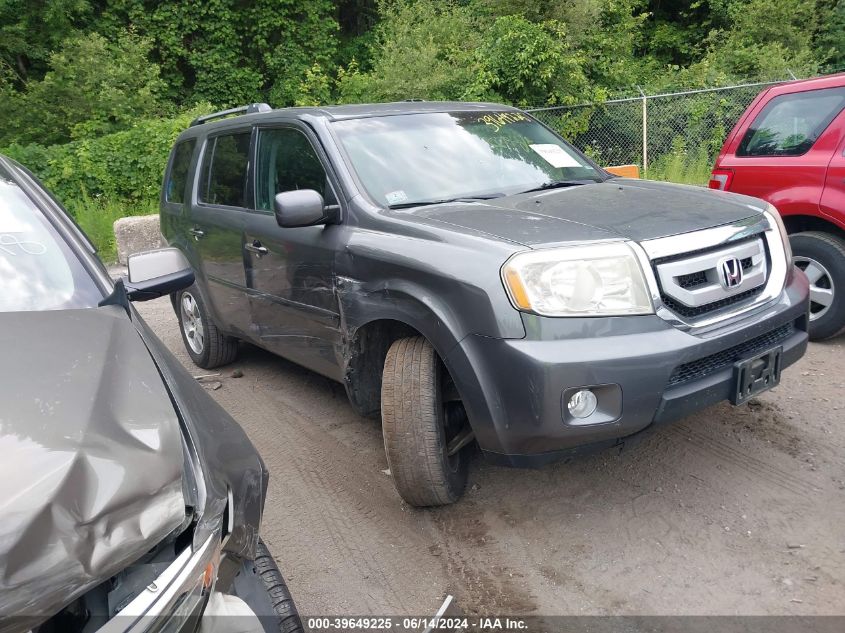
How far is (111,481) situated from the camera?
4.96ft

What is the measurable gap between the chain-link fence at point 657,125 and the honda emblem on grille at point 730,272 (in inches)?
357

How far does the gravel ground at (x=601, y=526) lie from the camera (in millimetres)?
2701

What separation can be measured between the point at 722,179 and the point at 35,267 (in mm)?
4860

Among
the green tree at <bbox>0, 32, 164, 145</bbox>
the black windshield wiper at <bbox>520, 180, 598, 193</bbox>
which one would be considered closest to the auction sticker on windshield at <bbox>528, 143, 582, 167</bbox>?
the black windshield wiper at <bbox>520, 180, 598, 193</bbox>

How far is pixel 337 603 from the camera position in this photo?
2.79 m

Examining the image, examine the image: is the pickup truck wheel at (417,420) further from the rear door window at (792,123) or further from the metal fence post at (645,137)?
the metal fence post at (645,137)

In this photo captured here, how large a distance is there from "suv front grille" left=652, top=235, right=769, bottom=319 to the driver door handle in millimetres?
2318

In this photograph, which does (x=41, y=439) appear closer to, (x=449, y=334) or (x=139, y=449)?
(x=139, y=449)

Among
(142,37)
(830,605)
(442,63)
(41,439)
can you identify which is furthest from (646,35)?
(41,439)

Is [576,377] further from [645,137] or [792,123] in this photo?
[645,137]

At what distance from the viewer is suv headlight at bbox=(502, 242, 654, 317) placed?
8.75 feet

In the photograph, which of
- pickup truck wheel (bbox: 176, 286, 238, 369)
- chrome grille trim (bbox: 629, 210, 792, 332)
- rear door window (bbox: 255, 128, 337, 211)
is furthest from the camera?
pickup truck wheel (bbox: 176, 286, 238, 369)

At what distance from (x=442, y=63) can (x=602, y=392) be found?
11.6 meters

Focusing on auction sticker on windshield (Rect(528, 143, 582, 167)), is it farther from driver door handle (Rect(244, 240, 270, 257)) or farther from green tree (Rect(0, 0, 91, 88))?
green tree (Rect(0, 0, 91, 88))
